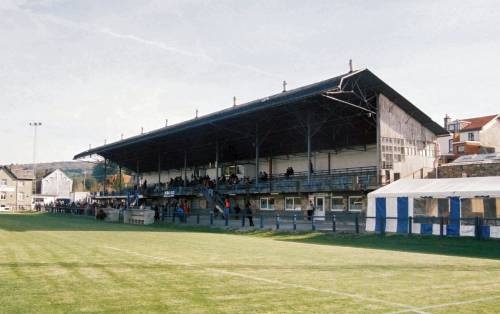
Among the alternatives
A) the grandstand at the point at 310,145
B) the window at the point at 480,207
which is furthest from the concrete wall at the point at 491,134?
the window at the point at 480,207

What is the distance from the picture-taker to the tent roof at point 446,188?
24109 millimetres

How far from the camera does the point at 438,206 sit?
87.5 feet

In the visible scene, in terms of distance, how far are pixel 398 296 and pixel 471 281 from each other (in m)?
2.94

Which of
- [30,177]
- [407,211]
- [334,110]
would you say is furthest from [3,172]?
[407,211]

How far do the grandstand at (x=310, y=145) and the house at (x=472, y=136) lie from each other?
34229 mm

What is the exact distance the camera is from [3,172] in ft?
326

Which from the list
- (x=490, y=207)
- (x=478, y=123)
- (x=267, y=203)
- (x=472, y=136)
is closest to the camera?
(x=490, y=207)

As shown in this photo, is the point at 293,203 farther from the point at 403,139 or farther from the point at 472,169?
the point at 472,169

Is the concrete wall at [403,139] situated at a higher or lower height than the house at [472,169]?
higher

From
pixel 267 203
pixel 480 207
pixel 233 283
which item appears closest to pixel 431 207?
pixel 480 207

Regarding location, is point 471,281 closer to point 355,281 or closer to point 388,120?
point 355,281

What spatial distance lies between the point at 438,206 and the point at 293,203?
21.2 metres

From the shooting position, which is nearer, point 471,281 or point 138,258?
point 471,281

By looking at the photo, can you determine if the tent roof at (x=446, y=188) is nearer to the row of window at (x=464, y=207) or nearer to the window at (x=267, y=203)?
the row of window at (x=464, y=207)
